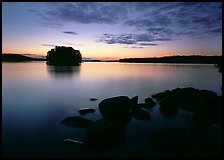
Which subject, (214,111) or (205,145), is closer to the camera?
(205,145)

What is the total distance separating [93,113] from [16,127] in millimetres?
6292

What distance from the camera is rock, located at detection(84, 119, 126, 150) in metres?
10.9

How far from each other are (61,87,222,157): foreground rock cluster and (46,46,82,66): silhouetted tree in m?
106

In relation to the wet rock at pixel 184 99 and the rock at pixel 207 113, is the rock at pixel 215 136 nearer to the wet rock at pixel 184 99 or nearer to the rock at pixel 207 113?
the rock at pixel 207 113

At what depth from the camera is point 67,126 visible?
13.6 metres

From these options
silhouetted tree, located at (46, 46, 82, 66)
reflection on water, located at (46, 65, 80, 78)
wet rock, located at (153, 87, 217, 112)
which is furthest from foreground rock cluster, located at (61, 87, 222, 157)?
silhouetted tree, located at (46, 46, 82, 66)

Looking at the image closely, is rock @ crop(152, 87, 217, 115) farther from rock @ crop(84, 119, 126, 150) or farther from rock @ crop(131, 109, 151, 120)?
rock @ crop(84, 119, 126, 150)

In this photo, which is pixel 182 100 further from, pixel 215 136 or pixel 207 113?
pixel 215 136

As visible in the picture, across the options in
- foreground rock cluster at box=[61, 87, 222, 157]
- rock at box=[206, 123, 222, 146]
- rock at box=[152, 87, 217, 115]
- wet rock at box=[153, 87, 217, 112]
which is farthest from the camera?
wet rock at box=[153, 87, 217, 112]

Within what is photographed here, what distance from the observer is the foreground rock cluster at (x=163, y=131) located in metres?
8.44

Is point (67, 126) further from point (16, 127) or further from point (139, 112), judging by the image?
point (139, 112)

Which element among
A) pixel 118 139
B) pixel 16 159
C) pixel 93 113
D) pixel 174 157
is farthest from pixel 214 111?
pixel 16 159

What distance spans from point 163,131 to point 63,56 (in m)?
115

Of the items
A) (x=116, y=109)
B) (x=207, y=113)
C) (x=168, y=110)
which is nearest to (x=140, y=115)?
(x=116, y=109)
